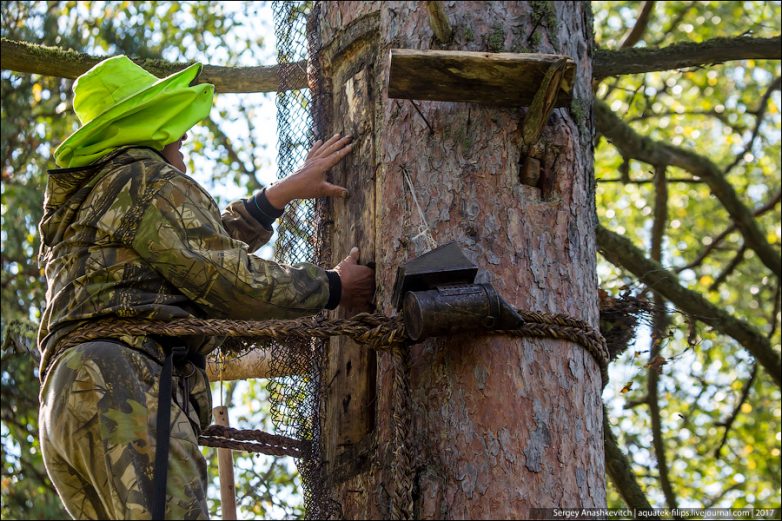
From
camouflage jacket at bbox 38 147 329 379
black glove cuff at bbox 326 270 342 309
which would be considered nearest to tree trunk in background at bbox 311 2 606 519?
black glove cuff at bbox 326 270 342 309

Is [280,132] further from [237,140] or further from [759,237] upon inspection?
[237,140]

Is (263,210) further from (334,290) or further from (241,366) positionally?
(241,366)

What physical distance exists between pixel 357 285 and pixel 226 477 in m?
1.92

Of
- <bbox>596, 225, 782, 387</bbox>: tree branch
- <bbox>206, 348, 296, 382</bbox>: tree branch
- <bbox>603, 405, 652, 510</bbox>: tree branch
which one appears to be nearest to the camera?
<bbox>206, 348, 296, 382</bbox>: tree branch

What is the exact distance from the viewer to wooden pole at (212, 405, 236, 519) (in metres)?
4.58

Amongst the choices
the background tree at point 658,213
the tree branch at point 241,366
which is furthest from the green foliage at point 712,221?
the tree branch at point 241,366

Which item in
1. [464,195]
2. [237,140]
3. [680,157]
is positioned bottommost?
[464,195]

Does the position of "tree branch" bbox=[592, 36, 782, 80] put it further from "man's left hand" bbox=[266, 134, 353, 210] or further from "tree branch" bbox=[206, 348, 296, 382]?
"tree branch" bbox=[206, 348, 296, 382]

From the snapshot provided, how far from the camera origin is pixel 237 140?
29.6 ft

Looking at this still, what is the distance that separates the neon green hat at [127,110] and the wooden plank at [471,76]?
0.72 m

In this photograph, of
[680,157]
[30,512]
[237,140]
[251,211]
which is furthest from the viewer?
[237,140]

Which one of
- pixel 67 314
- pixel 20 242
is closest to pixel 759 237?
pixel 67 314

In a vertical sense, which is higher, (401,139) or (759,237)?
(759,237)

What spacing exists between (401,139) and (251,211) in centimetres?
82
